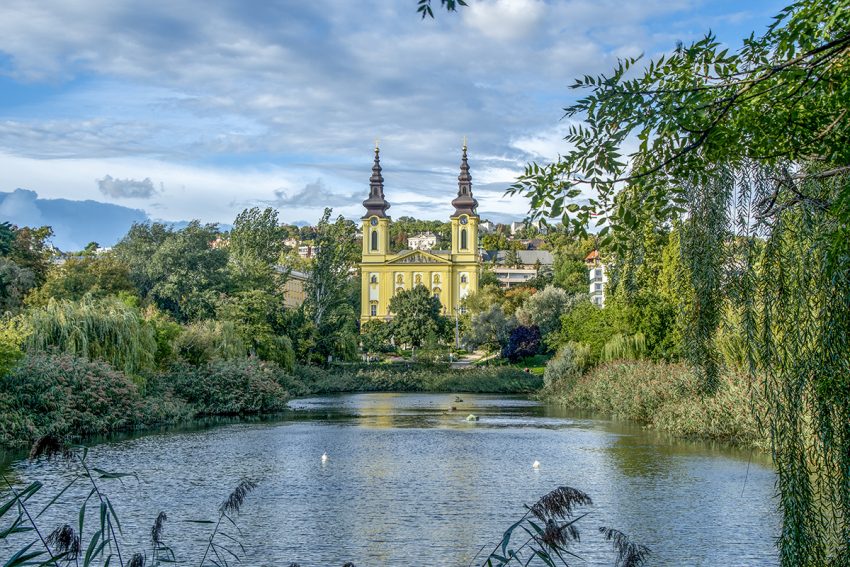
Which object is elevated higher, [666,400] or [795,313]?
[795,313]

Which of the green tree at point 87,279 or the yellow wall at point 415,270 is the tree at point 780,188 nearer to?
the green tree at point 87,279

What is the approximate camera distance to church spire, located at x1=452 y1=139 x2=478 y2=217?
343 feet

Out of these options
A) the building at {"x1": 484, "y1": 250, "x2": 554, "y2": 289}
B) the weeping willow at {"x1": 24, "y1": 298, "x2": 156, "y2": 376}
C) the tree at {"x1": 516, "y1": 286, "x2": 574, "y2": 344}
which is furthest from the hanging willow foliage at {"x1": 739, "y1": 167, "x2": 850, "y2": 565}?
the building at {"x1": 484, "y1": 250, "x2": 554, "y2": 289}

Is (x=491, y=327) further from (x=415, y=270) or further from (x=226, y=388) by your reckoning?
(x=226, y=388)

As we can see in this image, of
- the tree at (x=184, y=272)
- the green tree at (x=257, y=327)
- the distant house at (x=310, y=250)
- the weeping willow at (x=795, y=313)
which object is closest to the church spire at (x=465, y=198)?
the distant house at (x=310, y=250)

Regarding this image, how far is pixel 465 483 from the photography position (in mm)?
18781

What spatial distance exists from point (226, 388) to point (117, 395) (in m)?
7.99

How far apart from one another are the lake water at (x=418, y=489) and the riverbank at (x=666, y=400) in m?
0.91

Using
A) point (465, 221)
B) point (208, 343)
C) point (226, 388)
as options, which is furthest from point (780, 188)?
point (465, 221)

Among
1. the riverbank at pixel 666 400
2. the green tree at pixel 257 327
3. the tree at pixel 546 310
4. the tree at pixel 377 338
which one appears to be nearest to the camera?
the riverbank at pixel 666 400

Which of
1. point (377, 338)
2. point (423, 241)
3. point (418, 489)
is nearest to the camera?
point (418, 489)

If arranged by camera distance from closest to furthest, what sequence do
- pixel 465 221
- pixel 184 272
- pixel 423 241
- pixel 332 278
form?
1. pixel 184 272
2. pixel 332 278
3. pixel 465 221
4. pixel 423 241

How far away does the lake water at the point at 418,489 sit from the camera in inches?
520

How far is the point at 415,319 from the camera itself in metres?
75.8
